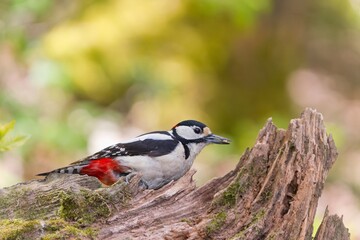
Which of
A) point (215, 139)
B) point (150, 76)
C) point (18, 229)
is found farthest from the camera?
point (150, 76)

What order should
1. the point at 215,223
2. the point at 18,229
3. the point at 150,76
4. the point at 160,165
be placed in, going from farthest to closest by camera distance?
the point at 150,76, the point at 160,165, the point at 215,223, the point at 18,229

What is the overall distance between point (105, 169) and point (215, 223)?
1105 millimetres

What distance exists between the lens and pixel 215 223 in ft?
10.6

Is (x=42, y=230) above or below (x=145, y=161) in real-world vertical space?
below

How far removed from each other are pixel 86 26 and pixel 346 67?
272 inches


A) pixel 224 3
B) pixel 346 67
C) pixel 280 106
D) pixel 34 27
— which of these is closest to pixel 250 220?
pixel 224 3

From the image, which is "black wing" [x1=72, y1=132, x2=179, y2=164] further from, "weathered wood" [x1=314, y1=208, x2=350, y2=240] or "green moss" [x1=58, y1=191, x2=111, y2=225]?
"weathered wood" [x1=314, y1=208, x2=350, y2=240]

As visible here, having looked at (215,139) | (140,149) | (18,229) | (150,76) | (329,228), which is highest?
(150,76)

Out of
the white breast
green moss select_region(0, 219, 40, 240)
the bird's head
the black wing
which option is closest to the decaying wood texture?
green moss select_region(0, 219, 40, 240)

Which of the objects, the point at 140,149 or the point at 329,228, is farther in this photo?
the point at 140,149

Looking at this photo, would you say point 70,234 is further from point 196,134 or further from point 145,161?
point 196,134

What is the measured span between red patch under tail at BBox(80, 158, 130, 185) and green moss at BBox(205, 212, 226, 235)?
1.01 metres

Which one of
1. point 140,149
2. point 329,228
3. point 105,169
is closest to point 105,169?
point 105,169

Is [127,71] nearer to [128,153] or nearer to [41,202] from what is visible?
[128,153]
